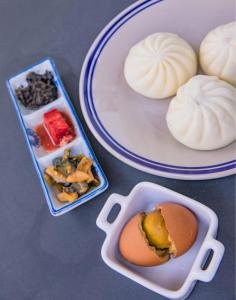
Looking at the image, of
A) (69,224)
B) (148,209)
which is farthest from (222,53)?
(69,224)

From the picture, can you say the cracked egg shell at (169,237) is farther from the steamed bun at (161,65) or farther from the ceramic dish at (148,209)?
the steamed bun at (161,65)

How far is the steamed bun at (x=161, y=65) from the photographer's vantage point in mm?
914

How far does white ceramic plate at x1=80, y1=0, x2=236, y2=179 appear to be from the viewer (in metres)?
0.83

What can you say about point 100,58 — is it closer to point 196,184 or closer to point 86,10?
point 86,10

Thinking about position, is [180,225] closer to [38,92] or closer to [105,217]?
[105,217]

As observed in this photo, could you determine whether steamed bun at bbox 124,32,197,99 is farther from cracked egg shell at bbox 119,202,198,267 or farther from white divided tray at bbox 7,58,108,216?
cracked egg shell at bbox 119,202,198,267

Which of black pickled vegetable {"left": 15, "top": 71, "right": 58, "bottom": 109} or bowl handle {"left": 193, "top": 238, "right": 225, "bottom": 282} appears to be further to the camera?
black pickled vegetable {"left": 15, "top": 71, "right": 58, "bottom": 109}

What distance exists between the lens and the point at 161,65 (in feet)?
3.02

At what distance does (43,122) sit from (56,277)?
1.30ft

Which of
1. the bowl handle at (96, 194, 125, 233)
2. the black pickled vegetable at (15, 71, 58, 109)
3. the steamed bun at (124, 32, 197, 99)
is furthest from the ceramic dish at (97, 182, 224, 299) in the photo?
the black pickled vegetable at (15, 71, 58, 109)

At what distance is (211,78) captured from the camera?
2.78 feet

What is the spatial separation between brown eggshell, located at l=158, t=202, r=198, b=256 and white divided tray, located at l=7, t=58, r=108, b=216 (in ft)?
0.68

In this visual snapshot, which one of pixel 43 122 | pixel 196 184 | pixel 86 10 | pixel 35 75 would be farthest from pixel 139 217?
pixel 86 10

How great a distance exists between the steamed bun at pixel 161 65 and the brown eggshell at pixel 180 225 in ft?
1.02
